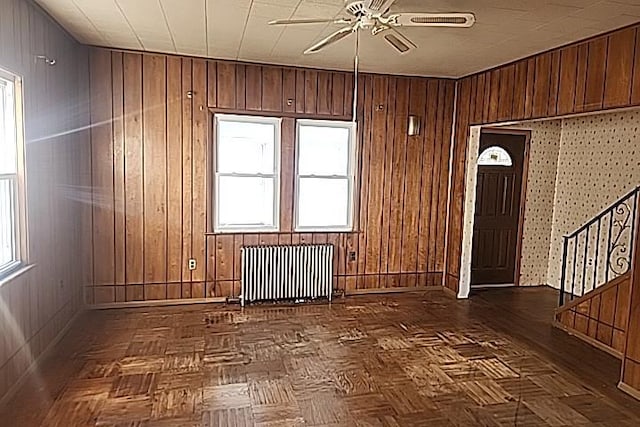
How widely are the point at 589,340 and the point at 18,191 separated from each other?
16.3ft

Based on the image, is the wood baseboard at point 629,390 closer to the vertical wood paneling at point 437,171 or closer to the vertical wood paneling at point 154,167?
the vertical wood paneling at point 437,171

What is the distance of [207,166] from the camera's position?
17.3 feet

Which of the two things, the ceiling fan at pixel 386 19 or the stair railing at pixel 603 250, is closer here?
the ceiling fan at pixel 386 19

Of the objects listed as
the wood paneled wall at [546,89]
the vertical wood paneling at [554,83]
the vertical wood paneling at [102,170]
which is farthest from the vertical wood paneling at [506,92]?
the vertical wood paneling at [102,170]

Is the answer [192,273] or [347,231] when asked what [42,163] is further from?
[347,231]

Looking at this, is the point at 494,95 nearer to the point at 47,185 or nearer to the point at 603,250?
the point at 603,250

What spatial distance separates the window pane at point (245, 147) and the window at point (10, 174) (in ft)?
7.32

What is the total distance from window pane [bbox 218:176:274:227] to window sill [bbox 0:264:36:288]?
2207 mm

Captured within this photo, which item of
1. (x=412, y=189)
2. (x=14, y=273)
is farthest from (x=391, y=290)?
(x=14, y=273)

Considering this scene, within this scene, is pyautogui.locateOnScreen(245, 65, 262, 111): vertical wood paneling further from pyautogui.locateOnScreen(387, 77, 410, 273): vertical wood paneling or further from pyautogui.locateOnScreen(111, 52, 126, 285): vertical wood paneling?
pyautogui.locateOnScreen(387, 77, 410, 273): vertical wood paneling

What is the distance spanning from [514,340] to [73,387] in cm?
374

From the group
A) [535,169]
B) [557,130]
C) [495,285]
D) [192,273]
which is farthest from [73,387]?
[557,130]

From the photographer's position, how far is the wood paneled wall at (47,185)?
3197 millimetres

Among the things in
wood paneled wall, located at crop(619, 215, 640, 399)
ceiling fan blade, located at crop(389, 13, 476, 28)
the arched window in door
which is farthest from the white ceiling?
wood paneled wall, located at crop(619, 215, 640, 399)
